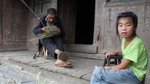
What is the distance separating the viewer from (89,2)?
7594 millimetres

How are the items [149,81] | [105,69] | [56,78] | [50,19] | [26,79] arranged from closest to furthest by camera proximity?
[149,81], [105,69], [56,78], [26,79], [50,19]

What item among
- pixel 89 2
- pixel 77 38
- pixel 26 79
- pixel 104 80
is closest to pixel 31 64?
pixel 26 79

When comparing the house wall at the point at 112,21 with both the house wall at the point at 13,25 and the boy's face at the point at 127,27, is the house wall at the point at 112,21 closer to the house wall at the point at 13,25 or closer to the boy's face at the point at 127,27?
the boy's face at the point at 127,27

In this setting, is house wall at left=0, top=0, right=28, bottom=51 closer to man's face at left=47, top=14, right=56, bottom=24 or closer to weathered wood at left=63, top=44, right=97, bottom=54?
weathered wood at left=63, top=44, right=97, bottom=54

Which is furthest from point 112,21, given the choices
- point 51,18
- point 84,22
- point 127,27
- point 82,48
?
point 84,22

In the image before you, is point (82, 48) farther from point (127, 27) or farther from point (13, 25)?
point (13, 25)

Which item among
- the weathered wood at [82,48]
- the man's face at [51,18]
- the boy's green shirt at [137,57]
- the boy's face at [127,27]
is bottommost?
the weathered wood at [82,48]

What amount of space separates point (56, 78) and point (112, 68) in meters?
Answer: 0.89

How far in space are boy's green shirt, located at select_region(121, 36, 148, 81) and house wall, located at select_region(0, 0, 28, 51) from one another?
4124mm

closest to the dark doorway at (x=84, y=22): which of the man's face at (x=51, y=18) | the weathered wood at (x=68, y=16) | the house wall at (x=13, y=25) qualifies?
the weathered wood at (x=68, y=16)

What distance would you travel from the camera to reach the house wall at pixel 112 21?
2.76m

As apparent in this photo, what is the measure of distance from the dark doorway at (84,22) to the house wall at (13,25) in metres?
2.81

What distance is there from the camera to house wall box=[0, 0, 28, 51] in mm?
4508

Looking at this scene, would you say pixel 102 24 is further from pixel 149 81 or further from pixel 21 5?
pixel 21 5
